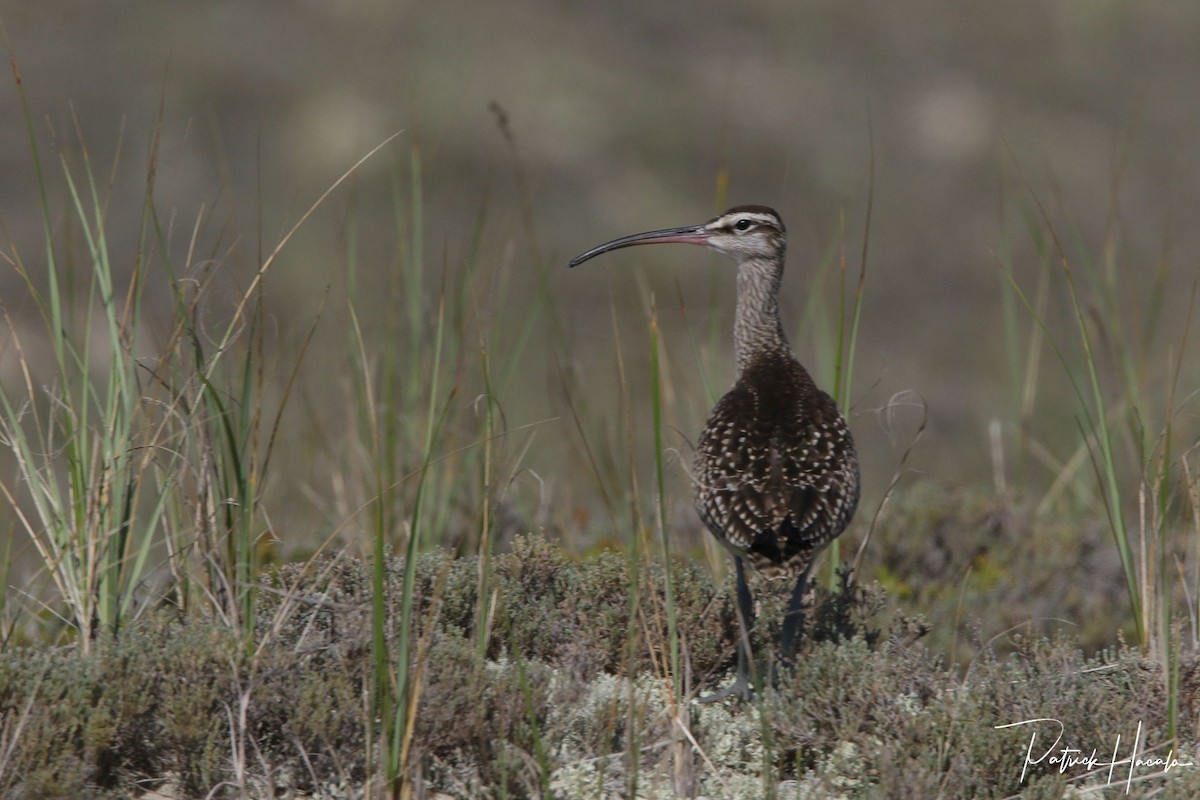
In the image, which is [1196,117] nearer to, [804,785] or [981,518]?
[981,518]

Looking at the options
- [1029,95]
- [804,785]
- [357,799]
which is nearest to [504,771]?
[357,799]

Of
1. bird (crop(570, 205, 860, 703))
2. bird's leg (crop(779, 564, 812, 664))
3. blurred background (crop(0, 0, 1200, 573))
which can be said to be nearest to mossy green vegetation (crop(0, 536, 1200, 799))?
bird's leg (crop(779, 564, 812, 664))

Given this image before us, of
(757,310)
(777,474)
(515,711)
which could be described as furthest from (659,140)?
(515,711)

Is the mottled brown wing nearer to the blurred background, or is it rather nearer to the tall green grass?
the tall green grass

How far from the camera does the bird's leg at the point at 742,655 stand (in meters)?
4.56

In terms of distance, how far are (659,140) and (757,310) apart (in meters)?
14.0

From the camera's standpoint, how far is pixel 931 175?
21.1 meters

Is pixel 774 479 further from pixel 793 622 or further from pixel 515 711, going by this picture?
pixel 515 711

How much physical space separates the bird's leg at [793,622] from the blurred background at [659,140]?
28.6 ft

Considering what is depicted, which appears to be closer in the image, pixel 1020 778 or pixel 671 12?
pixel 1020 778

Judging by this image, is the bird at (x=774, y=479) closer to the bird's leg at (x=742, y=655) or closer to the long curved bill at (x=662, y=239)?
the bird's leg at (x=742, y=655)

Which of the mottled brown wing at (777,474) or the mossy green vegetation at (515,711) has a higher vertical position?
the mottled brown wing at (777,474)

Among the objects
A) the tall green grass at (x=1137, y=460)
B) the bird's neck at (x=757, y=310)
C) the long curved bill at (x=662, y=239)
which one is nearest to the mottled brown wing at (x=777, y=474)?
the bird's neck at (x=757, y=310)

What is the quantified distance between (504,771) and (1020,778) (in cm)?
153
